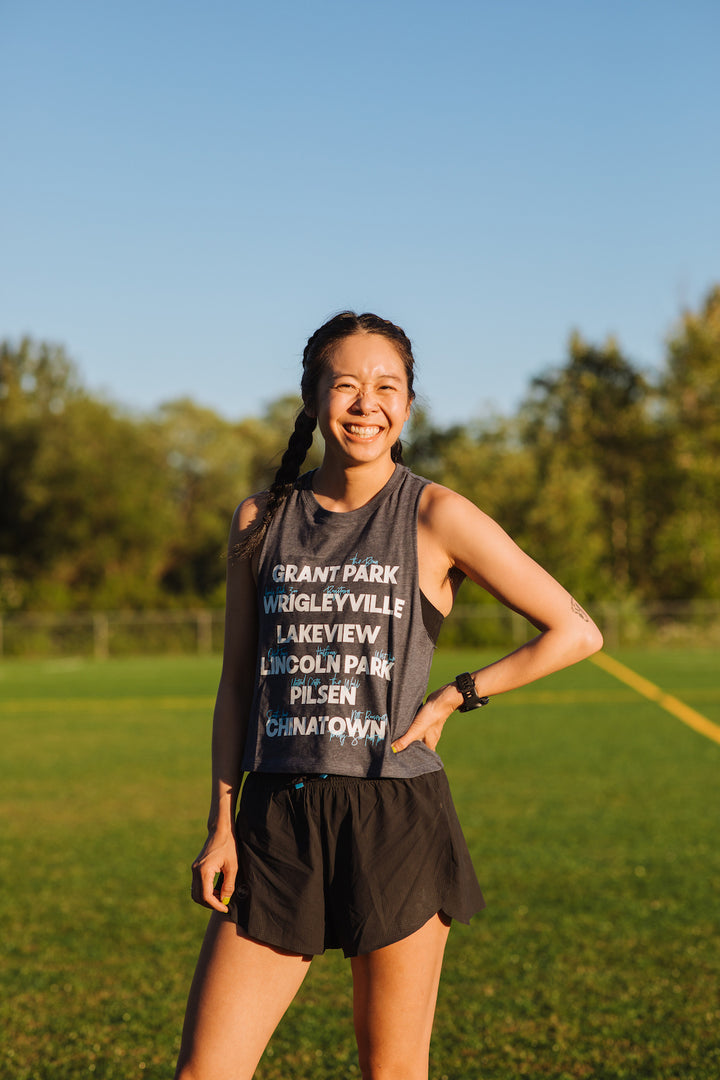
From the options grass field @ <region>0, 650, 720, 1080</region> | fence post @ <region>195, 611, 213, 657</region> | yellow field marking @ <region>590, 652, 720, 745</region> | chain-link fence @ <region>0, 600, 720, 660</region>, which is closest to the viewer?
grass field @ <region>0, 650, 720, 1080</region>

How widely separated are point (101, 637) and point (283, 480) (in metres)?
32.5

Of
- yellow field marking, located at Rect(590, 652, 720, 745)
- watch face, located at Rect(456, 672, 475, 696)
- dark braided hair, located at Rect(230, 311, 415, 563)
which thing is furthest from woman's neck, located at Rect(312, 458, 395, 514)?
yellow field marking, located at Rect(590, 652, 720, 745)

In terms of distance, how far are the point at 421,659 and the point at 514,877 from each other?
16.0ft

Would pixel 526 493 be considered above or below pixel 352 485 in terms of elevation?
above

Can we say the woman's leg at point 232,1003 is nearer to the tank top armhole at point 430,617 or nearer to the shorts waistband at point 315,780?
the shorts waistband at point 315,780

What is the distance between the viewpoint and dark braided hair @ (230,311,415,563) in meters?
2.59

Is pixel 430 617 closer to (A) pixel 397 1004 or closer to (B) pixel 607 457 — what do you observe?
(A) pixel 397 1004

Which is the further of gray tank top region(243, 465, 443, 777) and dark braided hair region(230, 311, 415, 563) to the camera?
dark braided hair region(230, 311, 415, 563)

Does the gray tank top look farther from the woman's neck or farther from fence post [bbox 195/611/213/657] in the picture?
fence post [bbox 195/611/213/657]

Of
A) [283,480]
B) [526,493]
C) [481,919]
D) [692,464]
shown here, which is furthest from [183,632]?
[283,480]

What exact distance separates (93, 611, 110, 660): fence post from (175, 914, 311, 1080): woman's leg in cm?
3250

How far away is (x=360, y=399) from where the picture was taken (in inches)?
101

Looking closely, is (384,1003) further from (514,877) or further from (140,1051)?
(514,877)

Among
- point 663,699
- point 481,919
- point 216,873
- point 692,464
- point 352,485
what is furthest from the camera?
point 692,464
